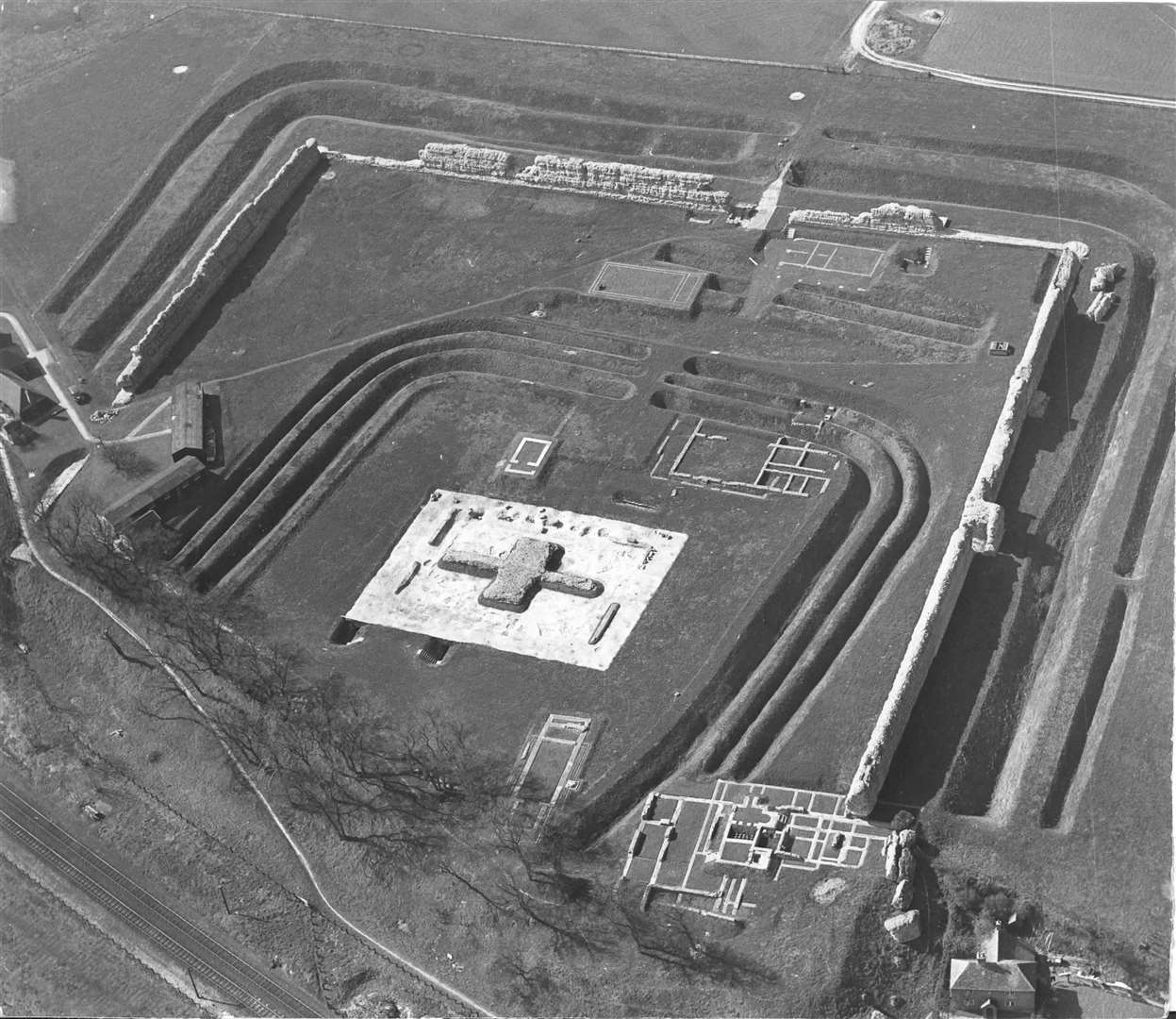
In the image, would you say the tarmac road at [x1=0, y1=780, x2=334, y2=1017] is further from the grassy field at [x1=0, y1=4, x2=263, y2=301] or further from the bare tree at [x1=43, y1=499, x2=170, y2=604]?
the grassy field at [x1=0, y1=4, x2=263, y2=301]

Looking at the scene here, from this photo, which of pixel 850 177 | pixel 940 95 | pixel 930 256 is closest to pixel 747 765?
pixel 930 256

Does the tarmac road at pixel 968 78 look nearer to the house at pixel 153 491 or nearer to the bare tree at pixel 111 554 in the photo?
the house at pixel 153 491

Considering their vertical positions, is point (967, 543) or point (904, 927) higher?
point (967, 543)

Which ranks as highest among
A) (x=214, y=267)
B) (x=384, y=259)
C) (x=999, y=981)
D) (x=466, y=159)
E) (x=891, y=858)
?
(x=466, y=159)

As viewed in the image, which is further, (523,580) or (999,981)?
(523,580)

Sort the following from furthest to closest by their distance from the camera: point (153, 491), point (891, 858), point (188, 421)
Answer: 1. point (188, 421)
2. point (153, 491)
3. point (891, 858)

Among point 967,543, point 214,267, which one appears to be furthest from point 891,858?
point 214,267

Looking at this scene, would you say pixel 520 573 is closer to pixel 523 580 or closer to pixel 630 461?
pixel 523 580
